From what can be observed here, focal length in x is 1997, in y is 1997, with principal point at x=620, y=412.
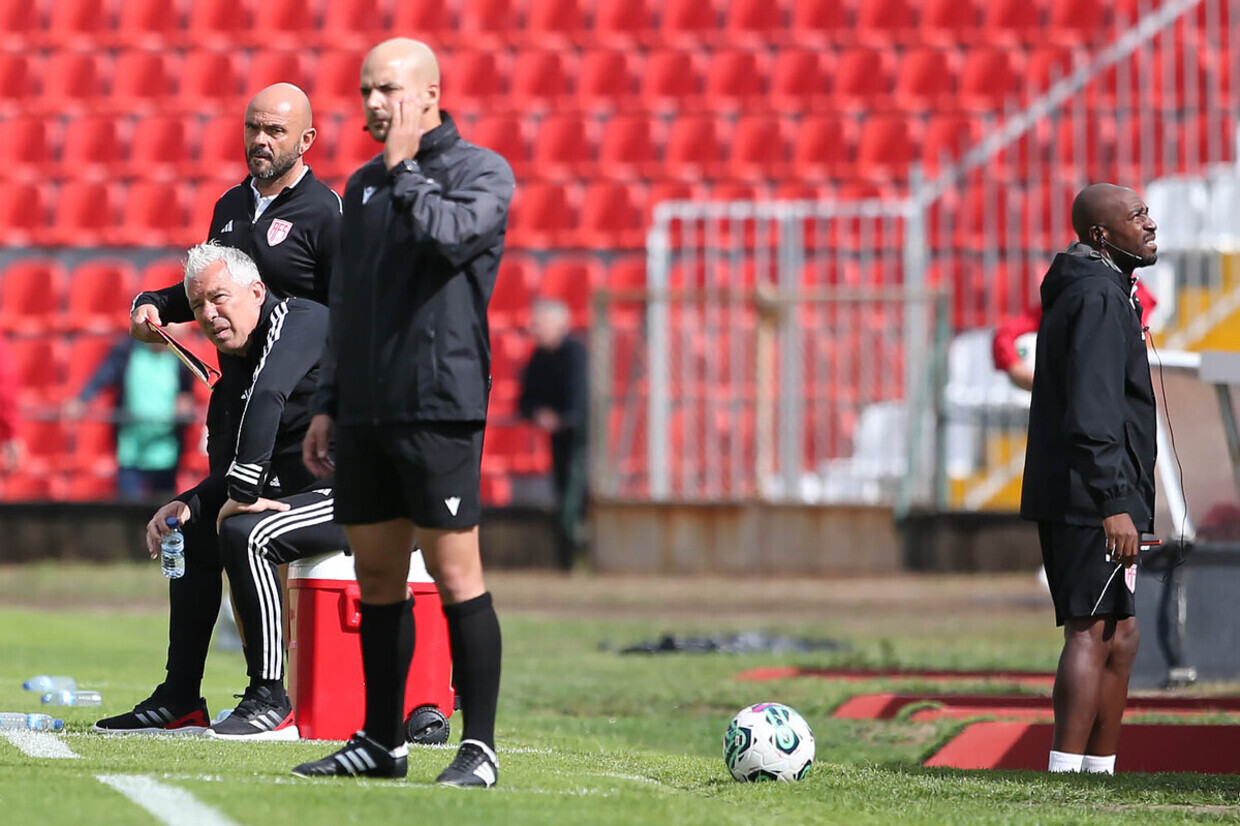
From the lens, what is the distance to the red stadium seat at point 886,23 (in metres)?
20.4

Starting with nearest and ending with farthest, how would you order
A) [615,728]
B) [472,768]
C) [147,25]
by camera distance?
1. [472,768]
2. [615,728]
3. [147,25]

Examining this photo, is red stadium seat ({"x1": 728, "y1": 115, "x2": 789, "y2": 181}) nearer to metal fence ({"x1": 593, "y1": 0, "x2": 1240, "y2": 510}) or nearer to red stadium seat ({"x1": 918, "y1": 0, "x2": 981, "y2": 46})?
metal fence ({"x1": 593, "y1": 0, "x2": 1240, "y2": 510})

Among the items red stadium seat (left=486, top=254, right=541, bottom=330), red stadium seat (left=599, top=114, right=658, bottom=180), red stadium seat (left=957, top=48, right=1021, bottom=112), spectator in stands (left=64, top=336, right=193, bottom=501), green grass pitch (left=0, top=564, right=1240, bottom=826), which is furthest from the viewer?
red stadium seat (left=599, top=114, right=658, bottom=180)

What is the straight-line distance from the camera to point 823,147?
1986cm

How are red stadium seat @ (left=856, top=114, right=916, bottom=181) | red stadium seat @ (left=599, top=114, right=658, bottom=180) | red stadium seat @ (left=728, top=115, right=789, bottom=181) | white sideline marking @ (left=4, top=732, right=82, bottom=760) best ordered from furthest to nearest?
1. red stadium seat @ (left=599, top=114, right=658, bottom=180)
2. red stadium seat @ (left=728, top=115, right=789, bottom=181)
3. red stadium seat @ (left=856, top=114, right=916, bottom=181)
4. white sideline marking @ (left=4, top=732, right=82, bottom=760)

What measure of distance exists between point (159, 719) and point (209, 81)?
1532 cm

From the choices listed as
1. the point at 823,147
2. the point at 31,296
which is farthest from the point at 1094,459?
the point at 31,296

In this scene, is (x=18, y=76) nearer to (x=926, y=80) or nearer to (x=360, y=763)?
(x=926, y=80)

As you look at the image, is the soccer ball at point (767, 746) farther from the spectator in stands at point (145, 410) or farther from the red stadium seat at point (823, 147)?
the red stadium seat at point (823, 147)

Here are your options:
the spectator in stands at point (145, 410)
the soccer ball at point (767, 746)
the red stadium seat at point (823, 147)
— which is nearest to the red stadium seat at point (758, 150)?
the red stadium seat at point (823, 147)

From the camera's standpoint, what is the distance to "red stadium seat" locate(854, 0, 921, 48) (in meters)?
20.4

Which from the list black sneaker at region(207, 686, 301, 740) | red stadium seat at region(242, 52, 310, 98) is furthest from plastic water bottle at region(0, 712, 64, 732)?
red stadium seat at region(242, 52, 310, 98)

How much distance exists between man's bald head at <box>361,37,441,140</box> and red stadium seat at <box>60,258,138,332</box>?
15.1 m

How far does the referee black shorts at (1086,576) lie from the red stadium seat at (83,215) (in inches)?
609
